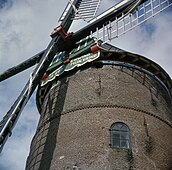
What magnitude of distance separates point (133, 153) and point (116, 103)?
218cm

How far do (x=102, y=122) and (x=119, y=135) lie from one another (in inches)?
29.9

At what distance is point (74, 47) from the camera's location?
1689 cm

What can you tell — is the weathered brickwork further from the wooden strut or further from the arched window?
the wooden strut

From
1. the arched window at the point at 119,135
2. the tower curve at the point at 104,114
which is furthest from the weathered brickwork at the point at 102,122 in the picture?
the arched window at the point at 119,135

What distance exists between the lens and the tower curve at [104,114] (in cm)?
1197

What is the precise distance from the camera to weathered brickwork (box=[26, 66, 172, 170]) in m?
11.9

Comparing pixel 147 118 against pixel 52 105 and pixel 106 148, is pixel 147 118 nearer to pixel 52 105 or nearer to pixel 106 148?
pixel 106 148

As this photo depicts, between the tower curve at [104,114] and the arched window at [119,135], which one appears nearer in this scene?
the tower curve at [104,114]

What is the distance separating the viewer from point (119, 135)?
12.5 meters

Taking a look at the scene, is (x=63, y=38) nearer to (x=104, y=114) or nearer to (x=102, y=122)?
(x=104, y=114)

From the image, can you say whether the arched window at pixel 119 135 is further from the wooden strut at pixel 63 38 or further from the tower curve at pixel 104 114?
the wooden strut at pixel 63 38

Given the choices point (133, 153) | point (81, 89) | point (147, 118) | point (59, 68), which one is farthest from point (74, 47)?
point (133, 153)

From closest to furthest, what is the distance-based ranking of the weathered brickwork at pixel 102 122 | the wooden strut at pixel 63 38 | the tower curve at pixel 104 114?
the weathered brickwork at pixel 102 122 < the tower curve at pixel 104 114 < the wooden strut at pixel 63 38

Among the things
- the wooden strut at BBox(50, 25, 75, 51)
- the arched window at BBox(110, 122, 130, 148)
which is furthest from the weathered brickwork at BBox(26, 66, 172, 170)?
the wooden strut at BBox(50, 25, 75, 51)
